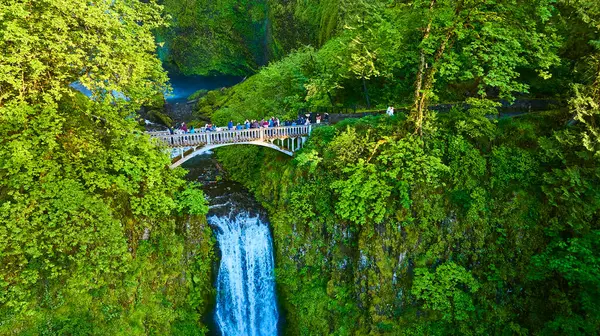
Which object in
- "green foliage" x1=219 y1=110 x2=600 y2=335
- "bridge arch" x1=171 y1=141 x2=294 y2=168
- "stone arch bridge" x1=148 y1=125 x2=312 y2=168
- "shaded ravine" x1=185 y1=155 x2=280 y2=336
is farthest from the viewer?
"bridge arch" x1=171 y1=141 x2=294 y2=168

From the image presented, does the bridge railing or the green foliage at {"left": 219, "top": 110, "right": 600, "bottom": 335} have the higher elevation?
the bridge railing

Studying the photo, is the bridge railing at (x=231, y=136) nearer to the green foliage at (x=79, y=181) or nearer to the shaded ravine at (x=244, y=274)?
the green foliage at (x=79, y=181)

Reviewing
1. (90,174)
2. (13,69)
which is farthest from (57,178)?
(13,69)

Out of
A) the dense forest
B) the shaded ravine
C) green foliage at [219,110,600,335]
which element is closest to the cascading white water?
the shaded ravine

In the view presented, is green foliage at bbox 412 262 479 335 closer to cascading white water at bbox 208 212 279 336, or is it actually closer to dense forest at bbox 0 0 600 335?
dense forest at bbox 0 0 600 335

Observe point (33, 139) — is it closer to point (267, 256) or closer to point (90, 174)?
point (90, 174)

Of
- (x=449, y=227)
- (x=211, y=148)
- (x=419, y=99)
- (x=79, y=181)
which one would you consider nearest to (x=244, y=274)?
(x=211, y=148)

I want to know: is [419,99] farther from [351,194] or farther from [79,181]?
[79,181]
